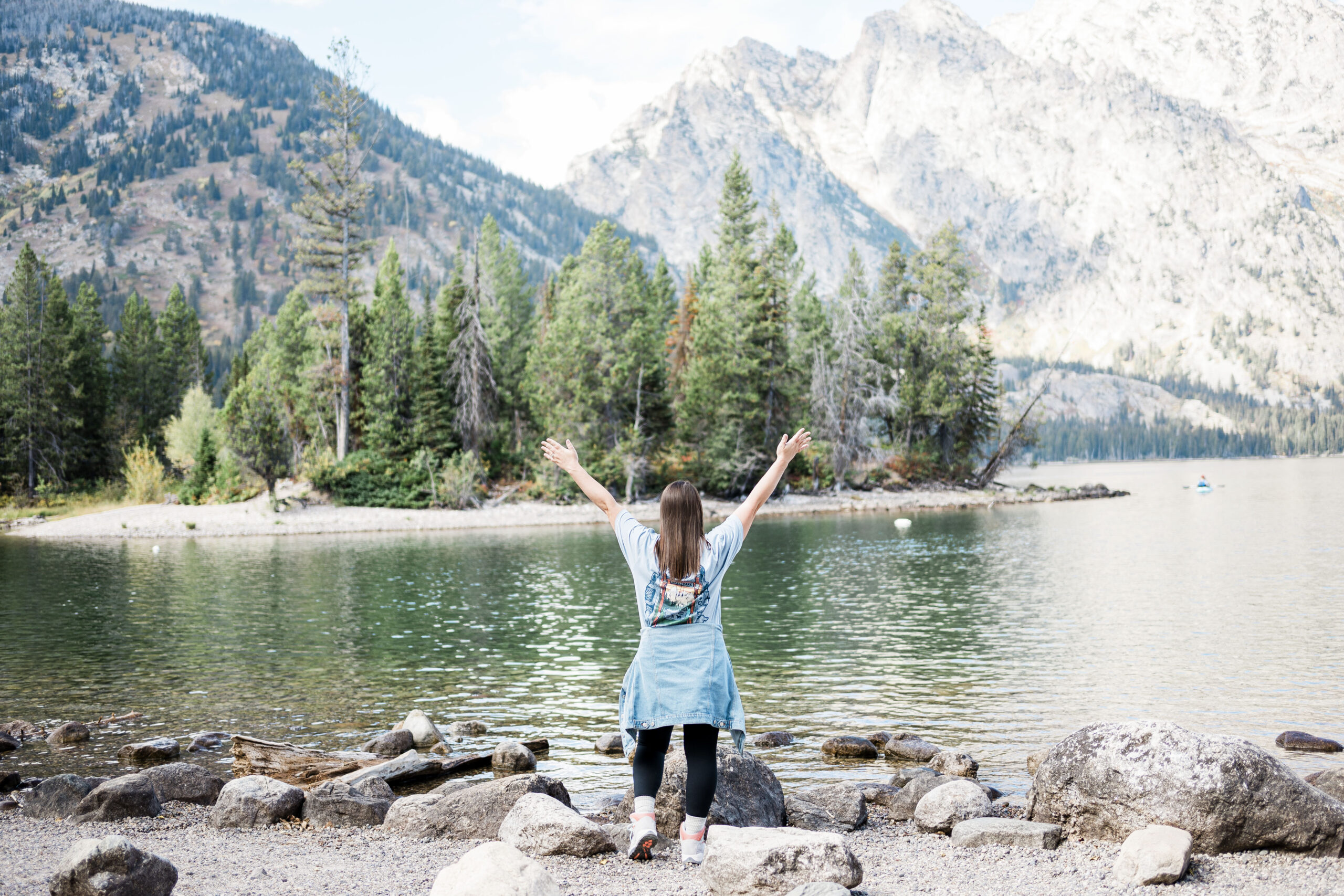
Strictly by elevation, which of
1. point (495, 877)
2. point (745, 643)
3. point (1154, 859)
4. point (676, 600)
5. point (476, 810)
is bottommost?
point (745, 643)

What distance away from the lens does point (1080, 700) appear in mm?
15242

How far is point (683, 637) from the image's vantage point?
6.23m

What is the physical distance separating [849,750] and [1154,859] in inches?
238

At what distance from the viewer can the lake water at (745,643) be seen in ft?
46.3

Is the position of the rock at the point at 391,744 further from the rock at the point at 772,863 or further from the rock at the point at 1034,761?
the rock at the point at 1034,761

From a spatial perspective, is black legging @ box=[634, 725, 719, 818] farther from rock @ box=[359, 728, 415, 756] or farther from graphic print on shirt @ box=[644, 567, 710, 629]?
rock @ box=[359, 728, 415, 756]

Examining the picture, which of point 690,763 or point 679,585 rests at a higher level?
point 679,585

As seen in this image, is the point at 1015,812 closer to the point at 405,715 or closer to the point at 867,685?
the point at 867,685

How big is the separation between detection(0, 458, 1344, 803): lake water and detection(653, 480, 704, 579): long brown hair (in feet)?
18.4

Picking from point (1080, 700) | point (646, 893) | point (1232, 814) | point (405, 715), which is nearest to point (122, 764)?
point (405, 715)

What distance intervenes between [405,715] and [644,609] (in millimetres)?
10185

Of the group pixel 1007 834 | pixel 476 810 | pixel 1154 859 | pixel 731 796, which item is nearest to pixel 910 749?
pixel 1007 834

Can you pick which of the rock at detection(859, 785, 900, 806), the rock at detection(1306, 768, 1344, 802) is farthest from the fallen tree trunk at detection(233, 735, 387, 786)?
the rock at detection(1306, 768, 1344, 802)

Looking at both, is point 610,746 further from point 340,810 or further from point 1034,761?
point 1034,761
